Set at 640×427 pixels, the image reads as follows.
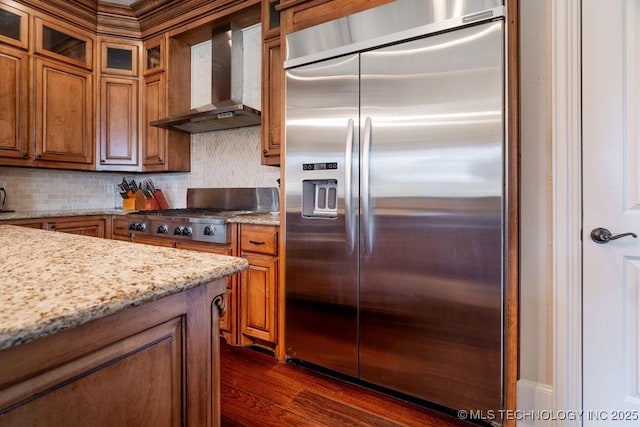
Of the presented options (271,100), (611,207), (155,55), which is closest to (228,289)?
(271,100)

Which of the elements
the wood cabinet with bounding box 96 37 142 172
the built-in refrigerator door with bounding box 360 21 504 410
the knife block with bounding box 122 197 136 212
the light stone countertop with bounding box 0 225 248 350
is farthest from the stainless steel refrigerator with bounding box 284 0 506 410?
the knife block with bounding box 122 197 136 212

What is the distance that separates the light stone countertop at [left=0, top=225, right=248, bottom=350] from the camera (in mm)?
451

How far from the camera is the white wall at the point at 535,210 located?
145 cm

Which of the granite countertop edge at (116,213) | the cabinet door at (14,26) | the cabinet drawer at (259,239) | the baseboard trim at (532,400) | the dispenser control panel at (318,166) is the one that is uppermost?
the cabinet door at (14,26)

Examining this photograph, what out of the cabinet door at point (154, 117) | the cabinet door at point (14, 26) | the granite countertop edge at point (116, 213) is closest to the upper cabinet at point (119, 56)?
the cabinet door at point (154, 117)

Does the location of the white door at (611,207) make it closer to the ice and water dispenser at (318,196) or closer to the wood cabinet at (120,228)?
the ice and water dispenser at (318,196)

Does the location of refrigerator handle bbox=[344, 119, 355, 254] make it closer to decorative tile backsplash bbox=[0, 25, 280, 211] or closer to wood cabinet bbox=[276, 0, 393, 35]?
wood cabinet bbox=[276, 0, 393, 35]

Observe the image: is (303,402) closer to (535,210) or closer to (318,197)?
(318,197)

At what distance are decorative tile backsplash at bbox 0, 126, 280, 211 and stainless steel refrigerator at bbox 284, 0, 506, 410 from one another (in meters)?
1.06

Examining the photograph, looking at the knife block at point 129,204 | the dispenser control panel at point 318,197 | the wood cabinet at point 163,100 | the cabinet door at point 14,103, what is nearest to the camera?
the dispenser control panel at point 318,197

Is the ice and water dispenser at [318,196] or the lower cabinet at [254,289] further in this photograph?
the lower cabinet at [254,289]

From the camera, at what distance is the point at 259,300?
206cm

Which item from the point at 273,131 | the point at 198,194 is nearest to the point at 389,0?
the point at 273,131

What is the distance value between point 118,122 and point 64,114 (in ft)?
1.33
